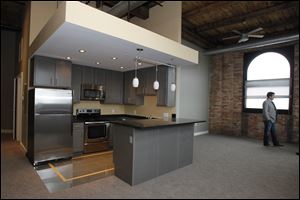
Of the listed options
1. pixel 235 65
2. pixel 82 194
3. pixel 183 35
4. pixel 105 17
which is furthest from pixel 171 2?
pixel 82 194

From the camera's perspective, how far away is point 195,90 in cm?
725

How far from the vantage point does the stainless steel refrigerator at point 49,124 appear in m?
3.68

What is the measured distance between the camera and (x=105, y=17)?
2639mm

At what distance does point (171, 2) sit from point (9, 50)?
629cm

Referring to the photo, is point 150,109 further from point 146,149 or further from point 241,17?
point 241,17

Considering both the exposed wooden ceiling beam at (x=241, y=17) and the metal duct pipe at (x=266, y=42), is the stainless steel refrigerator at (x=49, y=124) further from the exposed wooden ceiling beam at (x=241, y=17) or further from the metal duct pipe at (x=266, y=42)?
the metal duct pipe at (x=266, y=42)

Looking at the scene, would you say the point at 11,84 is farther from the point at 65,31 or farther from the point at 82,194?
the point at 82,194

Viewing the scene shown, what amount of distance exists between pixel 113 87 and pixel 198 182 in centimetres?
368

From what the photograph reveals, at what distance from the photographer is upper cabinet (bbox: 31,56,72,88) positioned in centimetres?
382

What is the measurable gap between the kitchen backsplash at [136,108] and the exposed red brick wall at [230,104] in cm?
350

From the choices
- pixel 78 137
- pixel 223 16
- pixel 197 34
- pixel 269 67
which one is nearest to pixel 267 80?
pixel 269 67

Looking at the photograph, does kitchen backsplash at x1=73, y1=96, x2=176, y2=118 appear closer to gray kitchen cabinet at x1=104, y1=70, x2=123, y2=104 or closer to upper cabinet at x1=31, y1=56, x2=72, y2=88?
gray kitchen cabinet at x1=104, y1=70, x2=123, y2=104

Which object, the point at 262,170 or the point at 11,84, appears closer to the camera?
the point at 262,170

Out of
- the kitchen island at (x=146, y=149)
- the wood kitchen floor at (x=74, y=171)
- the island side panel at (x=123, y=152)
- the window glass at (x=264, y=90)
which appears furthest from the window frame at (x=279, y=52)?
the island side panel at (x=123, y=152)
